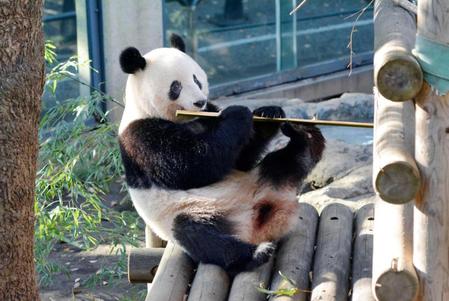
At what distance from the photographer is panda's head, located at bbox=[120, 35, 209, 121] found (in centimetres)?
403

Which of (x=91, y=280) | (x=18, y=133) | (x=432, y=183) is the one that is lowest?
(x=91, y=280)

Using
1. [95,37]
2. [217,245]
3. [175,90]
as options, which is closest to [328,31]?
[95,37]

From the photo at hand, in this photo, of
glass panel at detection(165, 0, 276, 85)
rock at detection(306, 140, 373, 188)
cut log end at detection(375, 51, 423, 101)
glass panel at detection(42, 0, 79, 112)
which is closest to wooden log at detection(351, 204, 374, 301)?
cut log end at detection(375, 51, 423, 101)

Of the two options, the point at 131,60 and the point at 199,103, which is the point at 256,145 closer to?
the point at 199,103

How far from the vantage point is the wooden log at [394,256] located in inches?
109

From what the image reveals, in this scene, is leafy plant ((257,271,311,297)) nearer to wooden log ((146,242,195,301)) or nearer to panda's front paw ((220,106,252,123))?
wooden log ((146,242,195,301))

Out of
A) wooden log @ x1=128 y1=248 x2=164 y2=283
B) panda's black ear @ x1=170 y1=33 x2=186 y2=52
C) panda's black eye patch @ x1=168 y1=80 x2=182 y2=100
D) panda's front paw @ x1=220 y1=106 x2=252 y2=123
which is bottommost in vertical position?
wooden log @ x1=128 y1=248 x2=164 y2=283

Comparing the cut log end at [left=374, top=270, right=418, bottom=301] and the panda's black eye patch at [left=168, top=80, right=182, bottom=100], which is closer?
the cut log end at [left=374, top=270, right=418, bottom=301]

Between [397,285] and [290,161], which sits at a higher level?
[397,285]

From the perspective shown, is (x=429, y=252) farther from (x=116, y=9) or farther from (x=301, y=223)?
(x=116, y=9)

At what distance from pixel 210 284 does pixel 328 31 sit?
5650 millimetres

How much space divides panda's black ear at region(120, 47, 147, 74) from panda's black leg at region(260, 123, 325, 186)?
636mm

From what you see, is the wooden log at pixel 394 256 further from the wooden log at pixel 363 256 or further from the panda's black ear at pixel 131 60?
the panda's black ear at pixel 131 60

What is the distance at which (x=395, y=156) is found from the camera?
271cm
